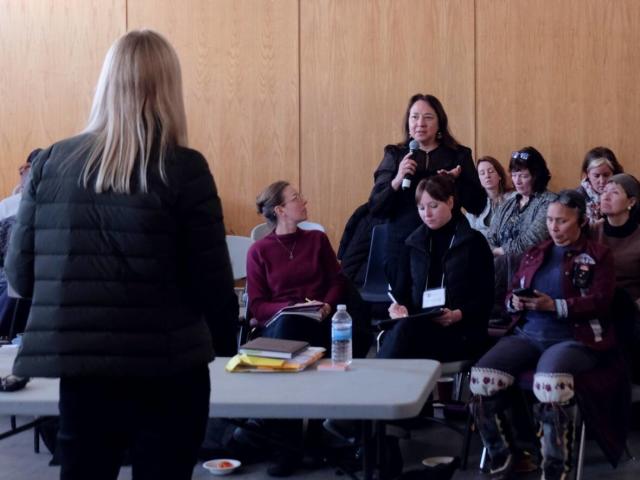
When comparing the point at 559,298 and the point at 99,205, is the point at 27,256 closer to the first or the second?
the point at 99,205

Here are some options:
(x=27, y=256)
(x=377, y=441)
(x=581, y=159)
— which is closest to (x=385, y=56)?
(x=581, y=159)

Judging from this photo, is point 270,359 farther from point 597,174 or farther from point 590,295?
point 597,174

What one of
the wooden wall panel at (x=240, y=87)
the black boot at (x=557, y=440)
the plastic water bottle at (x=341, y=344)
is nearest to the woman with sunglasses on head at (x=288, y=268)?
the plastic water bottle at (x=341, y=344)

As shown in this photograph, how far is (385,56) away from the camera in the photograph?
21.5 ft

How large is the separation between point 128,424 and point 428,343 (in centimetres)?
221

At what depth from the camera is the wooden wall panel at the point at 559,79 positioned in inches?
243

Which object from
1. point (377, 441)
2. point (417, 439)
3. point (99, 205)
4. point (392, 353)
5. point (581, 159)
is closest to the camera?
point (99, 205)

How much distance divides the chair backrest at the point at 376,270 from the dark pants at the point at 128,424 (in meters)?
2.86

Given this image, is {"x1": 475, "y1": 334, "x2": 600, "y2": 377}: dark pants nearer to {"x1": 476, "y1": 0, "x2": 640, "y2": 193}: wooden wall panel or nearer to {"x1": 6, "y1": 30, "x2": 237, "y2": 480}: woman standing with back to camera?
{"x1": 6, "y1": 30, "x2": 237, "y2": 480}: woman standing with back to camera

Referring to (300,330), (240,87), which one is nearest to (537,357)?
(300,330)

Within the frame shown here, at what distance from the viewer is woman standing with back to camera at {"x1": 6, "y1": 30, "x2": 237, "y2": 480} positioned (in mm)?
1830

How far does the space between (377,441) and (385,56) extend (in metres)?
4.24

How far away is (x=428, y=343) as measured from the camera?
154 inches

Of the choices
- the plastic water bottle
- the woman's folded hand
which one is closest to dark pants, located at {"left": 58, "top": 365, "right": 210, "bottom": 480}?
→ the plastic water bottle
